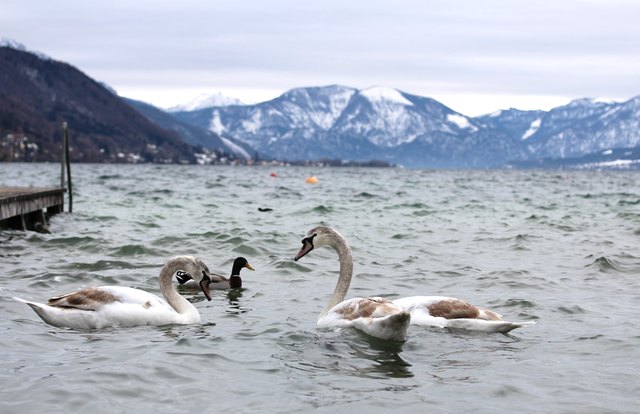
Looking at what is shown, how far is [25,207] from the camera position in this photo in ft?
75.0

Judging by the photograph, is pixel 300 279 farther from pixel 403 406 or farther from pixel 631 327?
pixel 403 406

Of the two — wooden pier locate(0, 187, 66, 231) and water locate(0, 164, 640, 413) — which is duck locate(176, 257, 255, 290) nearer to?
water locate(0, 164, 640, 413)

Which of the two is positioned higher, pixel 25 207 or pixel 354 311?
pixel 25 207

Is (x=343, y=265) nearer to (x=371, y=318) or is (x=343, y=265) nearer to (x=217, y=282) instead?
(x=371, y=318)

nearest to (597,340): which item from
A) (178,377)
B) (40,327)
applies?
(178,377)

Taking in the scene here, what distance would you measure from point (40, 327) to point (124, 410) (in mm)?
3864

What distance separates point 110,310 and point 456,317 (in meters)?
4.43

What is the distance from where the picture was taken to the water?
792 centimetres

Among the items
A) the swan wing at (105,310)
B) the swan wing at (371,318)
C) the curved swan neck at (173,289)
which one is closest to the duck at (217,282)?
the curved swan neck at (173,289)

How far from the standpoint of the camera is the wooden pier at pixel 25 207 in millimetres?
21141

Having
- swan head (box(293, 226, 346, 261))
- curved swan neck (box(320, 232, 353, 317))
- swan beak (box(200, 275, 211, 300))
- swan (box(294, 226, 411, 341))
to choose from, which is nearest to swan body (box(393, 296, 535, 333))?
swan (box(294, 226, 411, 341))

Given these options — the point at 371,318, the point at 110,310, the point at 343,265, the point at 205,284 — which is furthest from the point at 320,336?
the point at 110,310

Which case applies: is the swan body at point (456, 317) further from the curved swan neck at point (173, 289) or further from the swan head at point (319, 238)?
the curved swan neck at point (173, 289)

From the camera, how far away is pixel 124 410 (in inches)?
291
